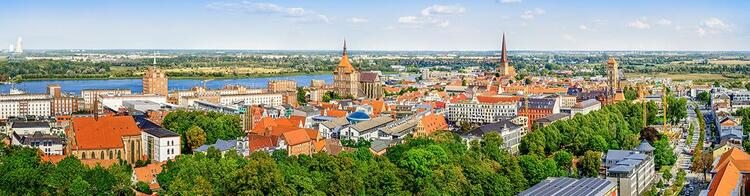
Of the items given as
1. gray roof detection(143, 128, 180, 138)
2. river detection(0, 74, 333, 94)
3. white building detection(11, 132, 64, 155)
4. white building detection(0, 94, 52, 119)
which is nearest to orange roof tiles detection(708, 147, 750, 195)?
gray roof detection(143, 128, 180, 138)

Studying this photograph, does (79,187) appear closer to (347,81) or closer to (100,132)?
(100,132)

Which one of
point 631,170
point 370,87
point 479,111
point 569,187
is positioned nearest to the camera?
point 569,187

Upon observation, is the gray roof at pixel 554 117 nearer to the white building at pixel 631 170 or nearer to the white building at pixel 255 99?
the white building at pixel 631 170

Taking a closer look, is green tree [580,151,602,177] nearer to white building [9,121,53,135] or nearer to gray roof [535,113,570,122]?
gray roof [535,113,570,122]

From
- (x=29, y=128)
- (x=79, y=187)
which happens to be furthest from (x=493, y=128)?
(x=29, y=128)

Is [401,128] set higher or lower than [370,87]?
lower

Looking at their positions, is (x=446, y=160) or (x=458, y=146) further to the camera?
(x=458, y=146)

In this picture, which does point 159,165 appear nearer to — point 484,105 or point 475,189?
point 475,189

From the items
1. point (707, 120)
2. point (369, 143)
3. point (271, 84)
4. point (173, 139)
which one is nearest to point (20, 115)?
point (271, 84)
